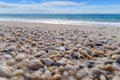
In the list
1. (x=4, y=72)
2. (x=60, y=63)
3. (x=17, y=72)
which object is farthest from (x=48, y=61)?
(x=4, y=72)

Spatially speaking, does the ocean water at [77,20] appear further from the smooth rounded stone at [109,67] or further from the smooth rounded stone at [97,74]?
the smooth rounded stone at [97,74]

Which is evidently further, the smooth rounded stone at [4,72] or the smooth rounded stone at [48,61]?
the smooth rounded stone at [48,61]

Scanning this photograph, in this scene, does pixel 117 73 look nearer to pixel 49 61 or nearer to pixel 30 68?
pixel 49 61

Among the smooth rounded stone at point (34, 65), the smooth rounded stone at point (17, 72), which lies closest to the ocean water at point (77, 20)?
the smooth rounded stone at point (34, 65)

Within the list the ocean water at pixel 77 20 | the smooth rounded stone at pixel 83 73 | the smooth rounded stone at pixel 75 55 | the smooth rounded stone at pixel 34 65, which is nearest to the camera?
the smooth rounded stone at pixel 83 73

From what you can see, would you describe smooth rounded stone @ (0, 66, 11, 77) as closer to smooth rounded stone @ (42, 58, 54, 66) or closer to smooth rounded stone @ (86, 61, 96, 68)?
smooth rounded stone @ (42, 58, 54, 66)

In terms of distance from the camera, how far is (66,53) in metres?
2.81

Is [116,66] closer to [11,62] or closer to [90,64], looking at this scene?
[90,64]

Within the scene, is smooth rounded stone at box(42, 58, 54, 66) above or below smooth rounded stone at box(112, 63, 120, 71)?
above

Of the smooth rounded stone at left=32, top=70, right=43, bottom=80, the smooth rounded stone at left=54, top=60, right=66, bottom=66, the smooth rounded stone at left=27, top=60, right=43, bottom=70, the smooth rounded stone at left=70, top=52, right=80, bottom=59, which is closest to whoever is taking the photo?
the smooth rounded stone at left=32, top=70, right=43, bottom=80

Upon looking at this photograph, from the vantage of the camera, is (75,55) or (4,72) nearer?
(4,72)

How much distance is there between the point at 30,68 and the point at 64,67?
39cm

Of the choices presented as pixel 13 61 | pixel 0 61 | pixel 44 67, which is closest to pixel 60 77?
pixel 44 67

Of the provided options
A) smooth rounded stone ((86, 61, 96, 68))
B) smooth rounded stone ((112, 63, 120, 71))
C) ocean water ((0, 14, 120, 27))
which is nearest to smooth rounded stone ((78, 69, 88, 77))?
smooth rounded stone ((86, 61, 96, 68))
